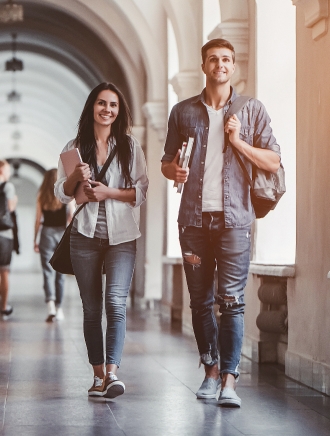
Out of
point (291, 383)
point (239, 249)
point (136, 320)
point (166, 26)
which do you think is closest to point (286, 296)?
point (291, 383)

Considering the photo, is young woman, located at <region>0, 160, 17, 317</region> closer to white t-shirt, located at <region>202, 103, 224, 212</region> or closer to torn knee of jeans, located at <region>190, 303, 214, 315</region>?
torn knee of jeans, located at <region>190, 303, 214, 315</region>

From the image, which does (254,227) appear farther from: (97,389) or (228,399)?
(228,399)

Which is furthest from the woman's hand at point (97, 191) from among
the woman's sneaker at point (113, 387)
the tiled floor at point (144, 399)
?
the tiled floor at point (144, 399)

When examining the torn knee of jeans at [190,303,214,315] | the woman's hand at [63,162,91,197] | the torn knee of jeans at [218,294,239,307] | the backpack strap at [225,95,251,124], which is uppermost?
the backpack strap at [225,95,251,124]

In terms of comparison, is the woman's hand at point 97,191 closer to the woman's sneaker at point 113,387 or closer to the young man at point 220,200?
the young man at point 220,200

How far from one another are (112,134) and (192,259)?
89 centimetres

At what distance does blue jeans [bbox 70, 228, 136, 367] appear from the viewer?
479 cm

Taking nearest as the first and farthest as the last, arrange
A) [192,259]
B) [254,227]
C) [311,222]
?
[192,259] < [311,222] < [254,227]

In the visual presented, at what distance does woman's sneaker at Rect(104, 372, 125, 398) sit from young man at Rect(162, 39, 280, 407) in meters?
0.45

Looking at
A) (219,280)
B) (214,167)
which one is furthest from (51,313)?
(214,167)

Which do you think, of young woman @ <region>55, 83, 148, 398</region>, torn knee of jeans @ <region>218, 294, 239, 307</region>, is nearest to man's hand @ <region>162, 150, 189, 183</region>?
young woman @ <region>55, 83, 148, 398</region>

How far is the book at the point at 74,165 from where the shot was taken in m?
4.79

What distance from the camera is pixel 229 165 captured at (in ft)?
15.2

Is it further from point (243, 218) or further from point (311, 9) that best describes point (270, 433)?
point (311, 9)
